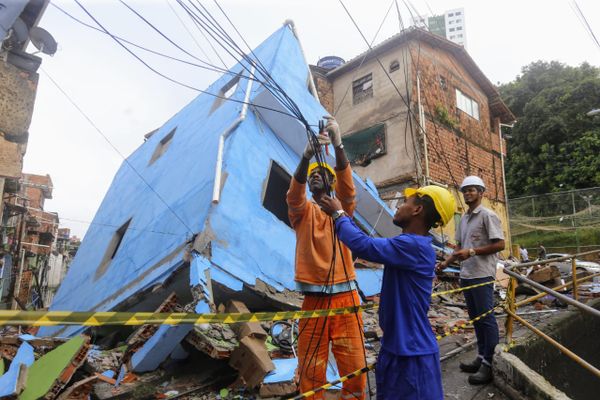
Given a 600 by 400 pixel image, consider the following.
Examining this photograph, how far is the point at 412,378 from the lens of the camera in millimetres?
1804

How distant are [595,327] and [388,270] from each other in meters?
5.05

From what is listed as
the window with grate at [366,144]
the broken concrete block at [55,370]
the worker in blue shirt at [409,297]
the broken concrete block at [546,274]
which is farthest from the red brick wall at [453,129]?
the broken concrete block at [55,370]

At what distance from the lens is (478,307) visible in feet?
10.7

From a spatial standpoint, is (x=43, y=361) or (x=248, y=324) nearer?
(x=43, y=361)

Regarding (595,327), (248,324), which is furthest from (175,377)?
(595,327)

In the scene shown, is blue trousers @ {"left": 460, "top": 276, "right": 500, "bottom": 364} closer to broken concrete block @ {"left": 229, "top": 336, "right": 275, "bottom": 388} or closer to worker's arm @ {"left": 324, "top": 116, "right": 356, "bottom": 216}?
worker's arm @ {"left": 324, "top": 116, "right": 356, "bottom": 216}

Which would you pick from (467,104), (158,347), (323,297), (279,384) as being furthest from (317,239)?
(467,104)

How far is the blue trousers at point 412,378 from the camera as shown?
5.88 feet

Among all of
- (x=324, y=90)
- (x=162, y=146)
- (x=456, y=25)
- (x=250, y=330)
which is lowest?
(x=250, y=330)

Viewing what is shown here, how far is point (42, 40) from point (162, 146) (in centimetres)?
702

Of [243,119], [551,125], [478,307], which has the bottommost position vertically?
[478,307]

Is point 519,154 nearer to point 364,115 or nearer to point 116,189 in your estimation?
point 364,115

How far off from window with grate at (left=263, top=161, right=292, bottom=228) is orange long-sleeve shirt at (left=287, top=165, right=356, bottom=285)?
4068 mm

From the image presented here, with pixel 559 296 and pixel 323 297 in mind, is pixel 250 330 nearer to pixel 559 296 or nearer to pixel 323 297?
pixel 323 297
